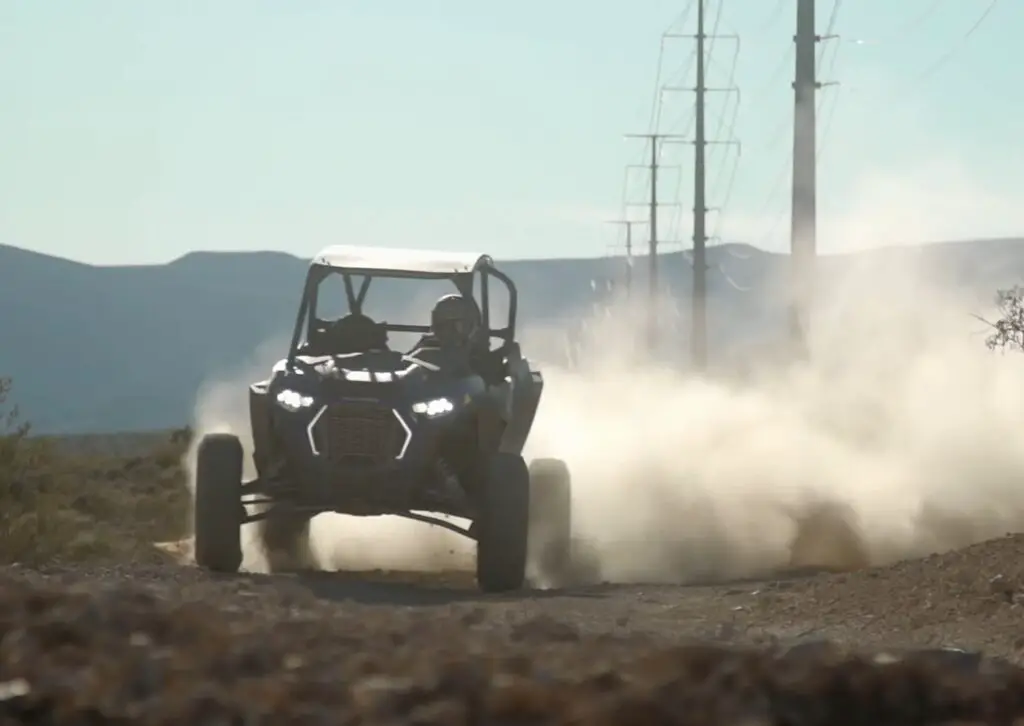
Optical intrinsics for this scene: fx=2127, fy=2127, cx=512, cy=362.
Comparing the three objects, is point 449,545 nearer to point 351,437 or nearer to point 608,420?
point 351,437

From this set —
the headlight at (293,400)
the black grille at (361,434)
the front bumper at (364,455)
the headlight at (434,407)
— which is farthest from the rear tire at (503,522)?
the headlight at (293,400)

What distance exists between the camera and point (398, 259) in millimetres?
18750

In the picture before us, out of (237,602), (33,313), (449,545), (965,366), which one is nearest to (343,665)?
(237,602)

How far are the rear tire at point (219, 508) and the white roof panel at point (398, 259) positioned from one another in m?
2.47

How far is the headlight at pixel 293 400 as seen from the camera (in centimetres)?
1683

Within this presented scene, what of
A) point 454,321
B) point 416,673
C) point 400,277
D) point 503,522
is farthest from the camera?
point 400,277

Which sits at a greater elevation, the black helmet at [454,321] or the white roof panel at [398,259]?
the white roof panel at [398,259]

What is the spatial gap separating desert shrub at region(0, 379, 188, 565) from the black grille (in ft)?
11.1

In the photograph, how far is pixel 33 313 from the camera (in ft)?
643

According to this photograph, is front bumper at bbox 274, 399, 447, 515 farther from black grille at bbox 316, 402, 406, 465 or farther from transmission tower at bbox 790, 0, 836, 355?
transmission tower at bbox 790, 0, 836, 355

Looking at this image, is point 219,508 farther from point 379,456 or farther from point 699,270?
point 699,270

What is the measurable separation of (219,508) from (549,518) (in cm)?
369

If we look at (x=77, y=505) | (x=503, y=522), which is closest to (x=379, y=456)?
(x=503, y=522)

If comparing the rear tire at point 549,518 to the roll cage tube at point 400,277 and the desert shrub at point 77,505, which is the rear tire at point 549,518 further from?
the desert shrub at point 77,505
